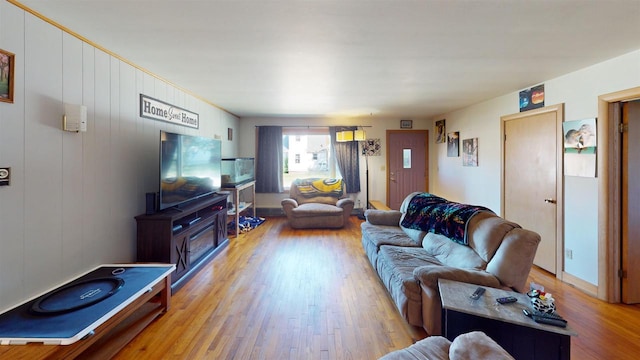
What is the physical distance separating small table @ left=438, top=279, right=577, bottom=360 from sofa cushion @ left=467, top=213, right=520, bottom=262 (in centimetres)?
45

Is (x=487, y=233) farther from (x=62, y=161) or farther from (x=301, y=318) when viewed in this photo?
(x=62, y=161)

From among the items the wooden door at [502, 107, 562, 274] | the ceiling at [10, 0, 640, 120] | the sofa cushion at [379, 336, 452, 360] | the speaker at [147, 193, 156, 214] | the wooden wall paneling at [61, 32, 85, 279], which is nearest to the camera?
the sofa cushion at [379, 336, 452, 360]

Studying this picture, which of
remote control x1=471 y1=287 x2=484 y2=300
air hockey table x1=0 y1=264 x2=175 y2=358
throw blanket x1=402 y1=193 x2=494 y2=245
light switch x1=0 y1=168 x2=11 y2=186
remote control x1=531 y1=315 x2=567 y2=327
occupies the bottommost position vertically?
air hockey table x1=0 y1=264 x2=175 y2=358

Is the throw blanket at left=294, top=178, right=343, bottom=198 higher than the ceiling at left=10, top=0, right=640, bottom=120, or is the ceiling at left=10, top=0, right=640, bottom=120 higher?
the ceiling at left=10, top=0, right=640, bottom=120

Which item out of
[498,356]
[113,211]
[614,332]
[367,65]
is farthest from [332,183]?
[498,356]

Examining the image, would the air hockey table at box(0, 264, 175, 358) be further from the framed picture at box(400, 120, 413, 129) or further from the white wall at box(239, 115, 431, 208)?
the framed picture at box(400, 120, 413, 129)

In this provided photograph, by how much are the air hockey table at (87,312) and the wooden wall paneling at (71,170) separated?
0.22 m

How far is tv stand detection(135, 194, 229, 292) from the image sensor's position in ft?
9.33

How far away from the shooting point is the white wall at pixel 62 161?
1.77 m

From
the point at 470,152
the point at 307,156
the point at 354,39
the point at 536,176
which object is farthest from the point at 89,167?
the point at 470,152

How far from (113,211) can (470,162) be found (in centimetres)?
520

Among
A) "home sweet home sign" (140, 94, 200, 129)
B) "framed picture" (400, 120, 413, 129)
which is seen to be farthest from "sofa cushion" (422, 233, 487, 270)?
"framed picture" (400, 120, 413, 129)

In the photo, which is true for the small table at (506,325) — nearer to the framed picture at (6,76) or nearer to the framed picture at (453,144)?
the framed picture at (6,76)

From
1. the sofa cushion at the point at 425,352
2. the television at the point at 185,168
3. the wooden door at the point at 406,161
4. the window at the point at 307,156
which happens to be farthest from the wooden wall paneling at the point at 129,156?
the wooden door at the point at 406,161
